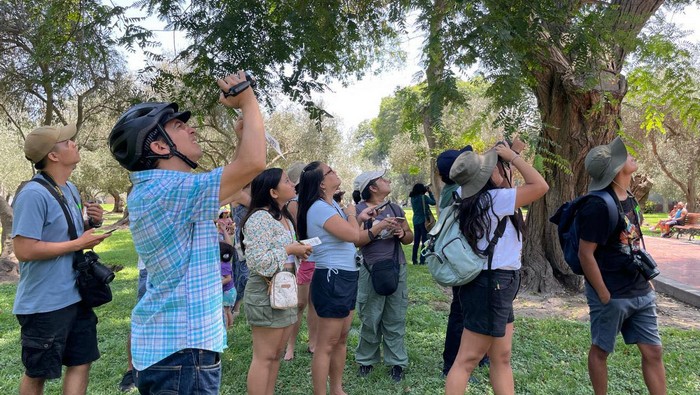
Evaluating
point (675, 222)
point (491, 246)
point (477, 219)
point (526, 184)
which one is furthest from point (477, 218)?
point (675, 222)

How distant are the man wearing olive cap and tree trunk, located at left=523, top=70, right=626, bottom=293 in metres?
5.66

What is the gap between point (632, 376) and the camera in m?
4.11

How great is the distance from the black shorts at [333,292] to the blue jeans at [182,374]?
5.25ft

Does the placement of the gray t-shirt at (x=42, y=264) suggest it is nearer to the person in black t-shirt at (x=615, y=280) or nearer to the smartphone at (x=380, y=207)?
the smartphone at (x=380, y=207)

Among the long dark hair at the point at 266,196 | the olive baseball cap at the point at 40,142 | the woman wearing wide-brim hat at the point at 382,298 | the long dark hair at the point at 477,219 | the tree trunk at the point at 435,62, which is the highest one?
the tree trunk at the point at 435,62

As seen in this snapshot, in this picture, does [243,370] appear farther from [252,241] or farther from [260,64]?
[260,64]

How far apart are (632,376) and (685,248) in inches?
481

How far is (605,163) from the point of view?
321 cm

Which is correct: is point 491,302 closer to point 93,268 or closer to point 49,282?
point 93,268

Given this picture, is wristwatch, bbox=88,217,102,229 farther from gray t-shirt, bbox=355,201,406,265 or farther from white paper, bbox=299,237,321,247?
gray t-shirt, bbox=355,201,406,265

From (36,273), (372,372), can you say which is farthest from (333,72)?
(36,273)

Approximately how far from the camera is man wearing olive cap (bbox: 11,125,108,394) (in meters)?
2.65

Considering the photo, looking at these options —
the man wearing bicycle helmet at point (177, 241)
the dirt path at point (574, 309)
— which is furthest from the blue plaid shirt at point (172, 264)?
the dirt path at point (574, 309)

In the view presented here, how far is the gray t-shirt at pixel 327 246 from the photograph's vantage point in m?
3.44
